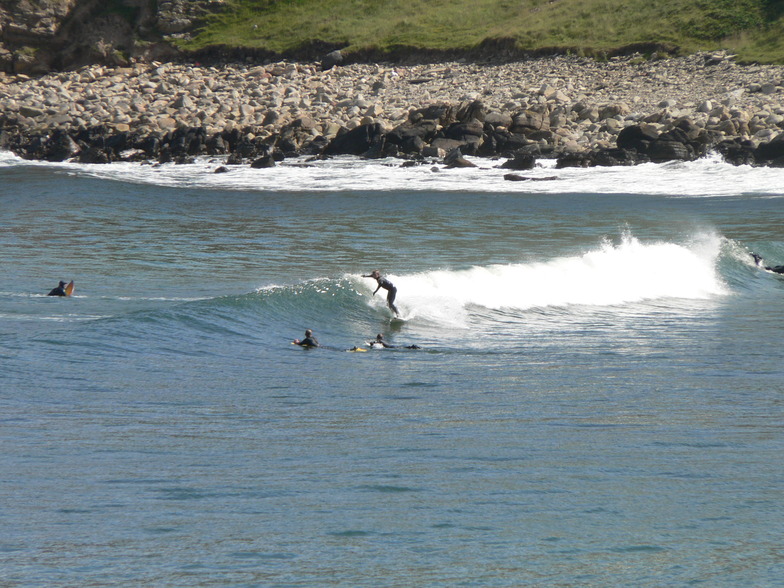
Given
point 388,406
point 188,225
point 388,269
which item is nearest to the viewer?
point 388,406

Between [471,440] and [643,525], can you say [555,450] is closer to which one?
[471,440]

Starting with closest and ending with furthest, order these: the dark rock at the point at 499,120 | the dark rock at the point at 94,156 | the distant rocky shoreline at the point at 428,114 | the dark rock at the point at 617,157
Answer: the dark rock at the point at 617,157 → the distant rocky shoreline at the point at 428,114 → the dark rock at the point at 499,120 → the dark rock at the point at 94,156

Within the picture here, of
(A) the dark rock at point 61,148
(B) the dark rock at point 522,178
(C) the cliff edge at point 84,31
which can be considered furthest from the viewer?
(C) the cliff edge at point 84,31

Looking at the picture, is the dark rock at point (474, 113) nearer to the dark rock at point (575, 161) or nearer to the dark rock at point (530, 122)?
the dark rock at point (530, 122)

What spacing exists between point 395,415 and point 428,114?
140 ft

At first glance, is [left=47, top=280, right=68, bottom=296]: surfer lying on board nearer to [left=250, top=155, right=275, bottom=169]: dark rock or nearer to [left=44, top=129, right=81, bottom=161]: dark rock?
[left=250, top=155, right=275, bottom=169]: dark rock

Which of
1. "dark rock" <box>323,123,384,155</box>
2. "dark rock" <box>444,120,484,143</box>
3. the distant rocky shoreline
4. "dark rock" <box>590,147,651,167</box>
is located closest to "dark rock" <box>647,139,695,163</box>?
the distant rocky shoreline

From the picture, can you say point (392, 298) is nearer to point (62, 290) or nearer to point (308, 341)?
point (308, 341)

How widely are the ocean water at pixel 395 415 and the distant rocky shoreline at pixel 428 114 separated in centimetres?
1988

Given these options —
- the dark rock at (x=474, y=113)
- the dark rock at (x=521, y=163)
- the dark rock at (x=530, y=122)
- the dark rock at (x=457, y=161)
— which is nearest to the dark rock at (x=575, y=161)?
the dark rock at (x=521, y=163)

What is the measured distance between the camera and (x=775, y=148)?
147 feet

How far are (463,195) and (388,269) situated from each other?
1577 cm

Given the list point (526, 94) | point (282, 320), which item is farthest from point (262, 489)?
point (526, 94)

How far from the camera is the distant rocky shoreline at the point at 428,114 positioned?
48312mm
